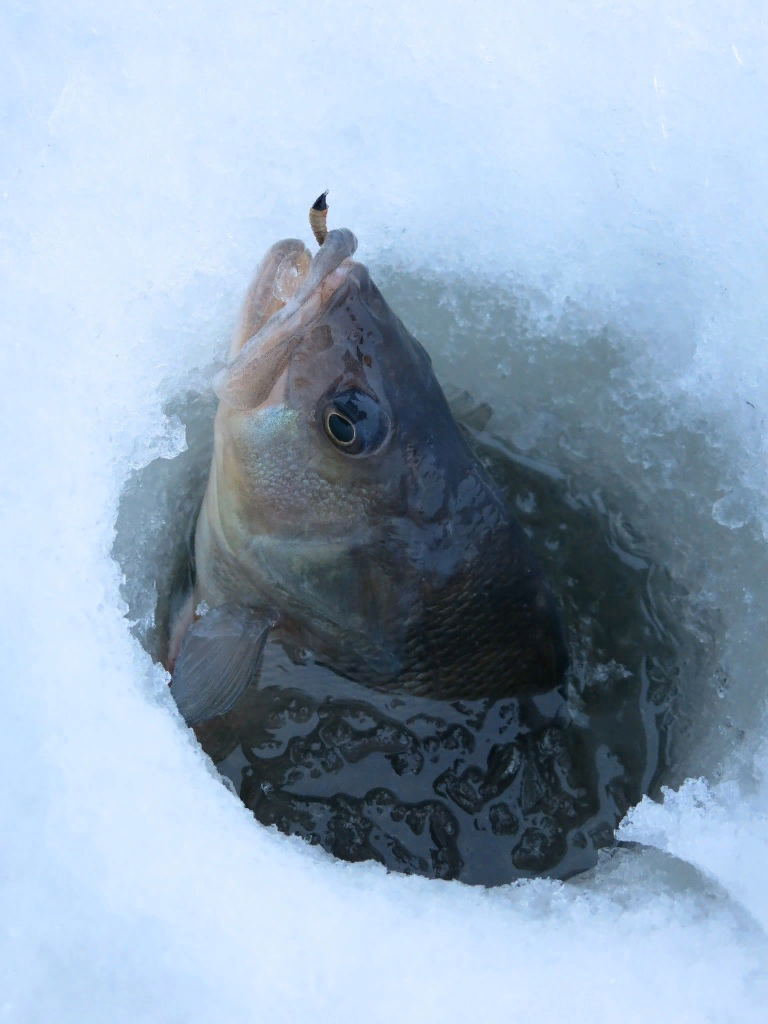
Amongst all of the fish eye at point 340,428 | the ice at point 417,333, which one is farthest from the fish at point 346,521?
the ice at point 417,333

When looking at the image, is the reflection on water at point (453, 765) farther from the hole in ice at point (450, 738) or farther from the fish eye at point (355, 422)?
the fish eye at point (355, 422)

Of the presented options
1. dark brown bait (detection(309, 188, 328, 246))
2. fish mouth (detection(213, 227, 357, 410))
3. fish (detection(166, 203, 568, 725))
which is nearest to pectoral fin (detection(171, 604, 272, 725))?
fish (detection(166, 203, 568, 725))

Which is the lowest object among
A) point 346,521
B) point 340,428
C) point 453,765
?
point 453,765

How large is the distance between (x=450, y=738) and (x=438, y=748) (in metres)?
0.04

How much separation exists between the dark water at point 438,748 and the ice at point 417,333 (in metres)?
0.17

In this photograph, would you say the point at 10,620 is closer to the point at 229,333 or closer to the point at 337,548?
the point at 337,548

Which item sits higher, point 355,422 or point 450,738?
point 355,422

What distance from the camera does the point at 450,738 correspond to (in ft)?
8.40

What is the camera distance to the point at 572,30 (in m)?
2.76

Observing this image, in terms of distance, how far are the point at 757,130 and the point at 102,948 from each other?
8.43ft

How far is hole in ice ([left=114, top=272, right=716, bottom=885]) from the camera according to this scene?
8.13 ft

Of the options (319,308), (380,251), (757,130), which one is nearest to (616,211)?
(757,130)

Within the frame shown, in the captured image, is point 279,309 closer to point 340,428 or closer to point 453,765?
point 340,428

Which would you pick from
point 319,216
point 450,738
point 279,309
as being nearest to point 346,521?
point 279,309
